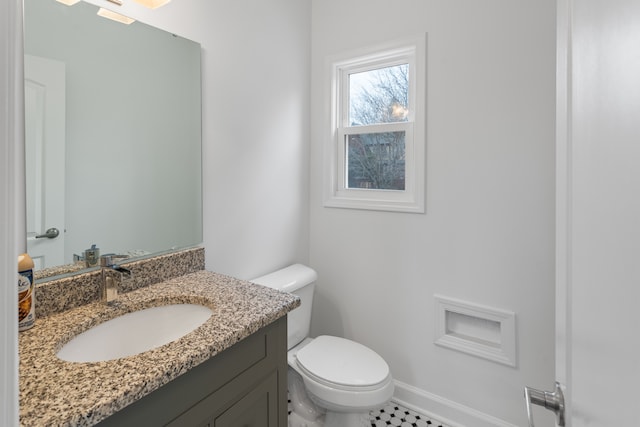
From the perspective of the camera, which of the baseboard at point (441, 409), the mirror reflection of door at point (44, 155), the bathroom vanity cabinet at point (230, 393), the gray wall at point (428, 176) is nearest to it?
the bathroom vanity cabinet at point (230, 393)

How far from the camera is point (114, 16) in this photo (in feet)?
3.78

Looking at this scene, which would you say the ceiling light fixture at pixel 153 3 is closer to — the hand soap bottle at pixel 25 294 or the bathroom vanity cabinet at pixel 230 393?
the hand soap bottle at pixel 25 294

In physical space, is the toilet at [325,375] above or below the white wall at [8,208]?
below

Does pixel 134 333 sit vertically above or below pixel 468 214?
below

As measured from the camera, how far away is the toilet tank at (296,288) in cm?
171

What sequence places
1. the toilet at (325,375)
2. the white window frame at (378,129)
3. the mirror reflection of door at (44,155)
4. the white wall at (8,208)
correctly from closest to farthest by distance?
the white wall at (8,208) < the mirror reflection of door at (44,155) < the toilet at (325,375) < the white window frame at (378,129)

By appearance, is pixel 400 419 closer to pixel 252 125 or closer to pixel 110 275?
pixel 110 275

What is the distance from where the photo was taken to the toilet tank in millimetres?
1708

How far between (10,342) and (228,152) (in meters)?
1.38

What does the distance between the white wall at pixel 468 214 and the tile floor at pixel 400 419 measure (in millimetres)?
141

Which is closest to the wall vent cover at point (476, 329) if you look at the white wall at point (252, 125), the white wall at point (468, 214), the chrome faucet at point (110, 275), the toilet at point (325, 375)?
the white wall at point (468, 214)

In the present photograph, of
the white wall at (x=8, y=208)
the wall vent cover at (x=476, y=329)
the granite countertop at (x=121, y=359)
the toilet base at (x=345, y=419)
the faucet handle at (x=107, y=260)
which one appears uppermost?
the white wall at (x=8, y=208)

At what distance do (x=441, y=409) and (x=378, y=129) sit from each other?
159 cm

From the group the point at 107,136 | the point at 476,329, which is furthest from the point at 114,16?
the point at 476,329
